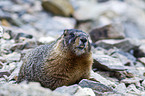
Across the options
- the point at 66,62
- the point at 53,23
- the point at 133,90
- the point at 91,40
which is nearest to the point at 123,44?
the point at 91,40

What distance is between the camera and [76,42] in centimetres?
426

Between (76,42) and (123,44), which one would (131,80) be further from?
(123,44)

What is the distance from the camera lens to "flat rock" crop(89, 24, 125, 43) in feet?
30.1

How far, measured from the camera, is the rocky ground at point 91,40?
4.29m

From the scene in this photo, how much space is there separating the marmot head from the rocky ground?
702mm

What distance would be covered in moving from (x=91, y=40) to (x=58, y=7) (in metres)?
7.61

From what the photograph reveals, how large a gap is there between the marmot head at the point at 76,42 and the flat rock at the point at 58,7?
12.2 meters

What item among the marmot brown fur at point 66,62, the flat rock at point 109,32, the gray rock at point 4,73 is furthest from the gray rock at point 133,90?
the flat rock at point 109,32

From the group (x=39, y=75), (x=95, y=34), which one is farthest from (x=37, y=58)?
(x=95, y=34)

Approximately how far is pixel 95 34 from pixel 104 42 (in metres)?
1.19

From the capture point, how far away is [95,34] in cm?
947

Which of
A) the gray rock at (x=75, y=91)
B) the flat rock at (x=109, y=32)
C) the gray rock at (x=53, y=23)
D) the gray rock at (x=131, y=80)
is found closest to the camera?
the gray rock at (x=75, y=91)

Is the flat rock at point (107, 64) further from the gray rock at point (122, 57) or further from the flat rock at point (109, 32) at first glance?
the flat rock at point (109, 32)

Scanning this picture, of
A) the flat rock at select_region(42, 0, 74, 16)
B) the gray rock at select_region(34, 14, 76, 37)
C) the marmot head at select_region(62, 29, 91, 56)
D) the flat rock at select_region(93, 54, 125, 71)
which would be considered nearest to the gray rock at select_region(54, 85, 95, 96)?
the marmot head at select_region(62, 29, 91, 56)
